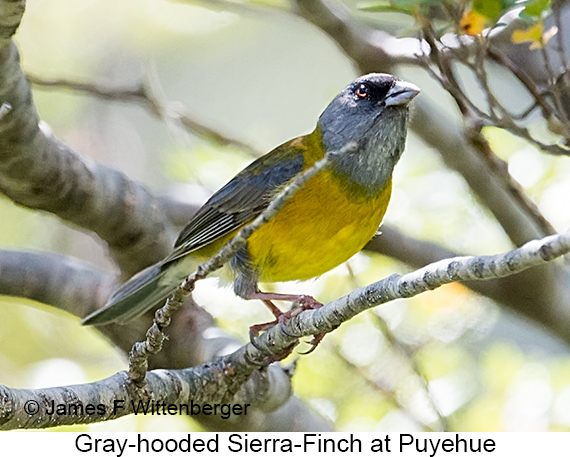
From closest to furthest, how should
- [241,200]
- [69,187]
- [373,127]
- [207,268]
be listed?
1. [207,268]
2. [69,187]
3. [373,127]
4. [241,200]

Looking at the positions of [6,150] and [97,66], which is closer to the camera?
[6,150]

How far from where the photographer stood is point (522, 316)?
4.23 metres

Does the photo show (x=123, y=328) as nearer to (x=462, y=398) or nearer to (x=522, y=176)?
(x=462, y=398)

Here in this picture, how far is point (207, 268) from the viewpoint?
7.02 feet

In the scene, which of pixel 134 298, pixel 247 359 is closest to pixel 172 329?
pixel 134 298

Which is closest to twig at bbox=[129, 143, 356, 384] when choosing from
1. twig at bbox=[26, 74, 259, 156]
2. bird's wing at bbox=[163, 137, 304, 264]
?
bird's wing at bbox=[163, 137, 304, 264]

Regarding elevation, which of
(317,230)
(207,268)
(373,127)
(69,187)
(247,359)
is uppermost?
(207,268)

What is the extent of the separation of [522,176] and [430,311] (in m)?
0.90

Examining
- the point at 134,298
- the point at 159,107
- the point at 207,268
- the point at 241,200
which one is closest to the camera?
the point at 207,268

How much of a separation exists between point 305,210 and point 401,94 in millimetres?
684

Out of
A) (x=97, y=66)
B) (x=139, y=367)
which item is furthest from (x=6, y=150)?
(x=97, y=66)

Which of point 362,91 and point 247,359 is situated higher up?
point 362,91

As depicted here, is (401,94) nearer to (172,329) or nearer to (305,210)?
(305,210)

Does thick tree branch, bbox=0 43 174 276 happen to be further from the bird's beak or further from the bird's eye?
the bird's beak
